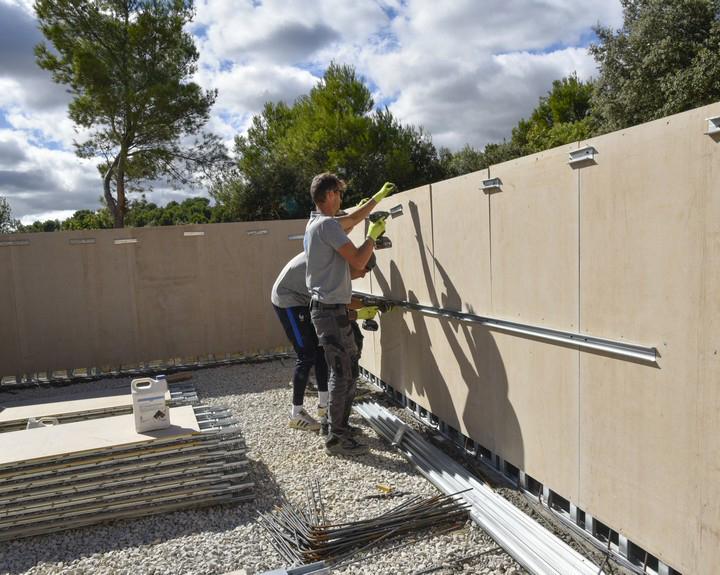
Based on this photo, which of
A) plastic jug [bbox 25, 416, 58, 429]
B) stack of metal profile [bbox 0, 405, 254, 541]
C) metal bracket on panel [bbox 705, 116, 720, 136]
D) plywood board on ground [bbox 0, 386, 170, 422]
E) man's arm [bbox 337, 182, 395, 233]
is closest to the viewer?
metal bracket on panel [bbox 705, 116, 720, 136]

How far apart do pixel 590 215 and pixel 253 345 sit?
6.10 meters

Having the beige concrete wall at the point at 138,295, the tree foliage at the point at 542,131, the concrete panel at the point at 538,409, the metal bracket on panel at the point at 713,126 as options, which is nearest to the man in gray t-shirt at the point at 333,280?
the concrete panel at the point at 538,409

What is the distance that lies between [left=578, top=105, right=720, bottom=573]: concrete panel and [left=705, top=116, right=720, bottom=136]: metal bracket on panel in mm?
31

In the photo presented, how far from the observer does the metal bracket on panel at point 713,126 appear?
5.91 feet

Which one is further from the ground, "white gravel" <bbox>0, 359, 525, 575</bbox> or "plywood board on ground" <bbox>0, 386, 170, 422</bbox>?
"plywood board on ground" <bbox>0, 386, 170, 422</bbox>

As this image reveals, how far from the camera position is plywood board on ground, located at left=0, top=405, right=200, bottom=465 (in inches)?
126

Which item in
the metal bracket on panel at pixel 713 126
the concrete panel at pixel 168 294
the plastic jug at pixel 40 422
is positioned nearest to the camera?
the metal bracket on panel at pixel 713 126

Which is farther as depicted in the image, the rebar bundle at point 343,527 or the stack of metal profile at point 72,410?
the stack of metal profile at point 72,410

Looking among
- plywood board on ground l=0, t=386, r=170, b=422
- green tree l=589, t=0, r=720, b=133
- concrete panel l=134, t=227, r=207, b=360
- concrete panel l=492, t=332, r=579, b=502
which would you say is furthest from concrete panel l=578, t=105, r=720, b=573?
green tree l=589, t=0, r=720, b=133

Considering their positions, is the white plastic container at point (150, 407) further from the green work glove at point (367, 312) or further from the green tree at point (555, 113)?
the green tree at point (555, 113)

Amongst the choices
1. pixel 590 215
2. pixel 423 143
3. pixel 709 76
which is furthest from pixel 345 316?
pixel 423 143

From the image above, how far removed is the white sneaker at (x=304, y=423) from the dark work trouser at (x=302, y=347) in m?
0.14

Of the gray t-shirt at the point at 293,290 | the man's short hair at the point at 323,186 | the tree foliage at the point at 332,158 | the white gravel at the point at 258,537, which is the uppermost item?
the tree foliage at the point at 332,158

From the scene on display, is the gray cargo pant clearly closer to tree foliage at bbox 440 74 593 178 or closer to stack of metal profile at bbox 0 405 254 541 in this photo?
stack of metal profile at bbox 0 405 254 541
